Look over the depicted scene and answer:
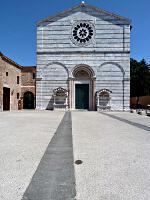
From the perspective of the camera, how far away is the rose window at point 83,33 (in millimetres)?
33406

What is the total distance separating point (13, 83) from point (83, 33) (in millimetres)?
11216

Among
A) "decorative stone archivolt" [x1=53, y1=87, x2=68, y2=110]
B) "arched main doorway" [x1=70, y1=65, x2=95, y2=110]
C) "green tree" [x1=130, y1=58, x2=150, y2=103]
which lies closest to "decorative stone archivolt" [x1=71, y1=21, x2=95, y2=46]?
"arched main doorway" [x1=70, y1=65, x2=95, y2=110]

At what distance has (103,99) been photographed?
3259cm

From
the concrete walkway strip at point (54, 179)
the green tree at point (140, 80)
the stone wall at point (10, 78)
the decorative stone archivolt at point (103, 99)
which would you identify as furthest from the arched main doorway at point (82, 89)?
the concrete walkway strip at point (54, 179)

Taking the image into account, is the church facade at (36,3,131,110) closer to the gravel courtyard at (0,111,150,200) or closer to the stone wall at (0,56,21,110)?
the stone wall at (0,56,21,110)

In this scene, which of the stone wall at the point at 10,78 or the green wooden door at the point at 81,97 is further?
the green wooden door at the point at 81,97

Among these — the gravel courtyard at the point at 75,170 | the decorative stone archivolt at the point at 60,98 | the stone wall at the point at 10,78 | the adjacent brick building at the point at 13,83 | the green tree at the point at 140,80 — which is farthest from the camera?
the green tree at the point at 140,80

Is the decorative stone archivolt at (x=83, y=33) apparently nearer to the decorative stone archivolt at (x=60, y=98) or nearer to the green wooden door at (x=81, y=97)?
the green wooden door at (x=81, y=97)

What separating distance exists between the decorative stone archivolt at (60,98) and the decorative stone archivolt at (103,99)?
4.01 metres

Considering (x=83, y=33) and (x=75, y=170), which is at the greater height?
(x=83, y=33)

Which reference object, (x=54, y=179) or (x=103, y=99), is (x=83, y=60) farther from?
(x=54, y=179)

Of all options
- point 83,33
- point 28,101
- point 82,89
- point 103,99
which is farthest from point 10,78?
point 103,99

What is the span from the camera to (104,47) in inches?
1300

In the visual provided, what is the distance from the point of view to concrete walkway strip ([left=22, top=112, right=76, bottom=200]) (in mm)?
3689
